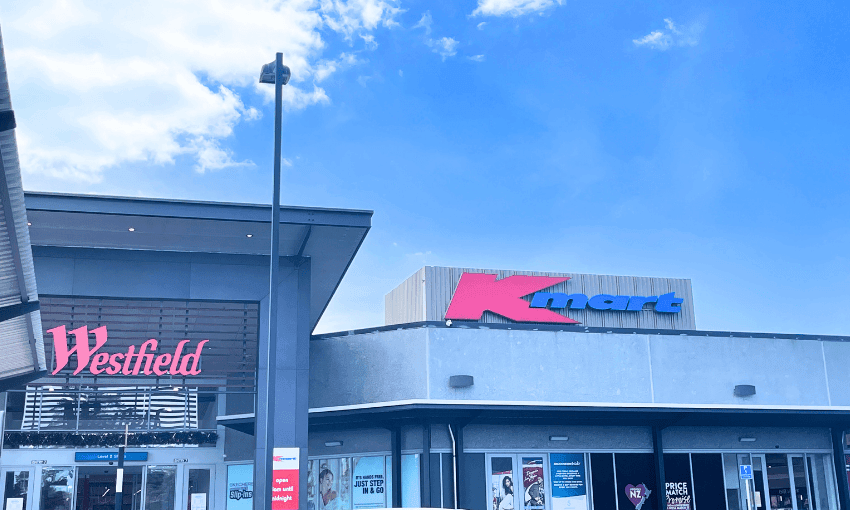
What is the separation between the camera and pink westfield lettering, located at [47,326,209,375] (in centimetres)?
1827

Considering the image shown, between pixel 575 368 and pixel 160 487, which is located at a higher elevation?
pixel 575 368

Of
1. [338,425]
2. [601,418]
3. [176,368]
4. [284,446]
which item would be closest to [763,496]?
[601,418]

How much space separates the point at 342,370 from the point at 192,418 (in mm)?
6877

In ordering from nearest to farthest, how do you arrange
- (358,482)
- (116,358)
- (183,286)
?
(116,358)
(183,286)
(358,482)

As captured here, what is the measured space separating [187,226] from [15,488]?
12.4 metres

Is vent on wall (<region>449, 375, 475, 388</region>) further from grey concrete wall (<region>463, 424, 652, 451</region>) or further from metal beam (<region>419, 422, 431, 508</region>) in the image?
grey concrete wall (<region>463, 424, 652, 451</region>)

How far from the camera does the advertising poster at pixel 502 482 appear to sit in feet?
72.7

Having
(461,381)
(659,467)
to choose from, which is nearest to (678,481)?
(659,467)

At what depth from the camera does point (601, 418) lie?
22.3 metres

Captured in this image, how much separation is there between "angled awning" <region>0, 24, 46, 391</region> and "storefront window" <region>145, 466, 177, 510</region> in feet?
38.5

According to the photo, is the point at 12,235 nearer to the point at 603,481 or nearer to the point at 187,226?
the point at 187,226

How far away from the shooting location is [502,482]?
2241 cm

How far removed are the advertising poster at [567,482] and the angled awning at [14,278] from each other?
13.4 m

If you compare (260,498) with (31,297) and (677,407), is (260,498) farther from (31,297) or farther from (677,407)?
(677,407)
